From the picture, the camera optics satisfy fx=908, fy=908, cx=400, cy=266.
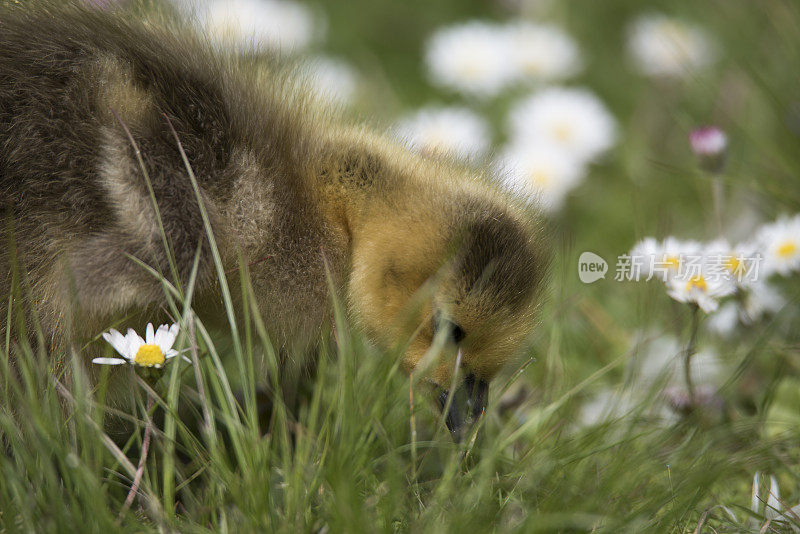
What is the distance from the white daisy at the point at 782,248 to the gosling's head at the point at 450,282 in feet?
2.00

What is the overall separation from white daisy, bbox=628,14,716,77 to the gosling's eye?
7.27ft

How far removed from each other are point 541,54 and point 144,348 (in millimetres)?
2496

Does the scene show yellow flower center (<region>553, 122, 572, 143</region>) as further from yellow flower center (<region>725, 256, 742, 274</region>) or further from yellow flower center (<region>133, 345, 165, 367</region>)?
yellow flower center (<region>133, 345, 165, 367</region>)

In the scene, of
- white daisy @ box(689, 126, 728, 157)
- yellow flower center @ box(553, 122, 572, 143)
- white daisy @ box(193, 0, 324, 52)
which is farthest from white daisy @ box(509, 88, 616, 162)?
white daisy @ box(689, 126, 728, 157)

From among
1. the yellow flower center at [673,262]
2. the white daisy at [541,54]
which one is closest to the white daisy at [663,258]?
the yellow flower center at [673,262]

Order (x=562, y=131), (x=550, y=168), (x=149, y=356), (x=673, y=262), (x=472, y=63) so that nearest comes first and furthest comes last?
(x=149, y=356) < (x=673, y=262) < (x=550, y=168) < (x=562, y=131) < (x=472, y=63)

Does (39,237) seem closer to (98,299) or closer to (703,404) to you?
(98,299)

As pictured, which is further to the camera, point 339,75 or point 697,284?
point 339,75

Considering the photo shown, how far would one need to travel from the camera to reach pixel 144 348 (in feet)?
4.91

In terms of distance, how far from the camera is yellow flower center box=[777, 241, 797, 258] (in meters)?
2.02

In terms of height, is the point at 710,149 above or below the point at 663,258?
above

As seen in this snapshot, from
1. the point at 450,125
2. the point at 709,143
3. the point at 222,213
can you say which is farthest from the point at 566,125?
the point at 222,213

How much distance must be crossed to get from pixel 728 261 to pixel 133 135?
124 cm

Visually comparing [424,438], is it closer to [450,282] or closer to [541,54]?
[450,282]
